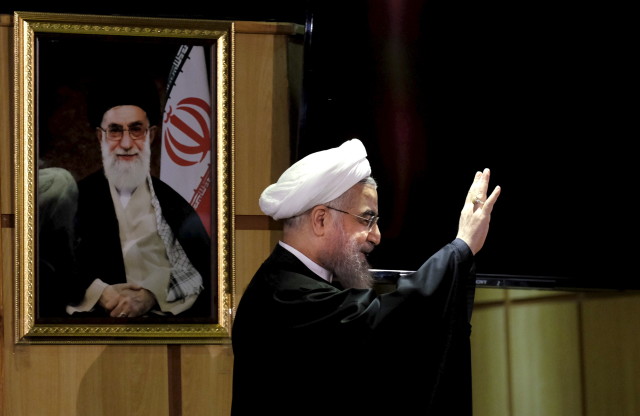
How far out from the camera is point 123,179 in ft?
13.1

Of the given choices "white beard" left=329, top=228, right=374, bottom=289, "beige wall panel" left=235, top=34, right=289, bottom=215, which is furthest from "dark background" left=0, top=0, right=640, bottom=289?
"white beard" left=329, top=228, right=374, bottom=289

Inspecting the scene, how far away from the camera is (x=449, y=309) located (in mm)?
2885

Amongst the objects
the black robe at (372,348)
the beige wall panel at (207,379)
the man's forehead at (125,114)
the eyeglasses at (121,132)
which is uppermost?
the man's forehead at (125,114)

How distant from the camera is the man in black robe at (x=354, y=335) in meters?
2.82

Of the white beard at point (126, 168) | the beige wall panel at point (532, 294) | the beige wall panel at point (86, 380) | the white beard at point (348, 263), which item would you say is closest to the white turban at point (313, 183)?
the white beard at point (348, 263)

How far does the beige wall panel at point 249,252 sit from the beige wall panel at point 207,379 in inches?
9.1

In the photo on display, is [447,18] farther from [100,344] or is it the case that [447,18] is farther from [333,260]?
[100,344]

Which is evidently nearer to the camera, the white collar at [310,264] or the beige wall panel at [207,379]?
the white collar at [310,264]

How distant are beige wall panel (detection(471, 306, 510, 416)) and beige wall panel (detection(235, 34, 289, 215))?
94 centimetres

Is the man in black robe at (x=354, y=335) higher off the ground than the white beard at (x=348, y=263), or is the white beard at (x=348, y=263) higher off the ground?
the white beard at (x=348, y=263)

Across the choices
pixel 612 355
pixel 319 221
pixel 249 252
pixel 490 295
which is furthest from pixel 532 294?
pixel 249 252

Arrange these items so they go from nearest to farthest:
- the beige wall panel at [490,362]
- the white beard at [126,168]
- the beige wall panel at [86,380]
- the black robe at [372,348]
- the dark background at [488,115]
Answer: the black robe at [372,348]
the dark background at [488,115]
the beige wall panel at [490,362]
the beige wall panel at [86,380]
the white beard at [126,168]

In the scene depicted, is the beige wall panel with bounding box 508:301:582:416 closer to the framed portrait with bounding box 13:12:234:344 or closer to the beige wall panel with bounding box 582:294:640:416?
the beige wall panel with bounding box 582:294:640:416

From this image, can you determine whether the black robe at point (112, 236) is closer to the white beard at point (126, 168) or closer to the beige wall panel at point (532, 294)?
the white beard at point (126, 168)
